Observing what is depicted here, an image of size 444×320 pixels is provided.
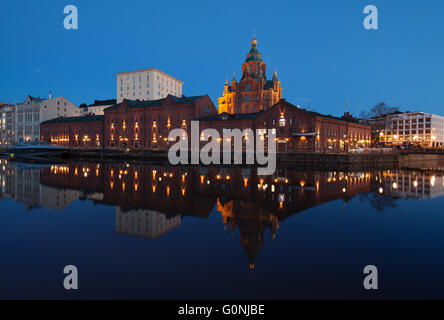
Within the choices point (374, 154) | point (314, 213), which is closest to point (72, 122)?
point (374, 154)

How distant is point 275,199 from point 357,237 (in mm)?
6679

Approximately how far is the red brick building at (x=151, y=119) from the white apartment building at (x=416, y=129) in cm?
10132

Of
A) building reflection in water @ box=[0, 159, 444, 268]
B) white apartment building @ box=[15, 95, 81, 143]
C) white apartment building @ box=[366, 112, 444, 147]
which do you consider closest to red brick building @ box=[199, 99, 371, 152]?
building reflection in water @ box=[0, 159, 444, 268]

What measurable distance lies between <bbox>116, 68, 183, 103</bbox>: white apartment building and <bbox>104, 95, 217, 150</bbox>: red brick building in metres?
26.7

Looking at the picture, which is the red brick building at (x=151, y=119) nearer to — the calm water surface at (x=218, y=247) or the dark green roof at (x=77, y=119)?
the dark green roof at (x=77, y=119)

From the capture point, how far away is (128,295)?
5.40 meters

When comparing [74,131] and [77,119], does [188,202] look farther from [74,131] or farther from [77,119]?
[77,119]

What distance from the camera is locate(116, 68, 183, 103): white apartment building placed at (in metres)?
106

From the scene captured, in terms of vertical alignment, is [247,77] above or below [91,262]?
above

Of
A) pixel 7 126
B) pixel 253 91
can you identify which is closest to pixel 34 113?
pixel 7 126

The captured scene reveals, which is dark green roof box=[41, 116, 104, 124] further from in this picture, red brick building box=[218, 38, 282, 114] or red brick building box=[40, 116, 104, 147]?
red brick building box=[218, 38, 282, 114]

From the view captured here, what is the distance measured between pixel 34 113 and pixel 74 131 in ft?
81.2
